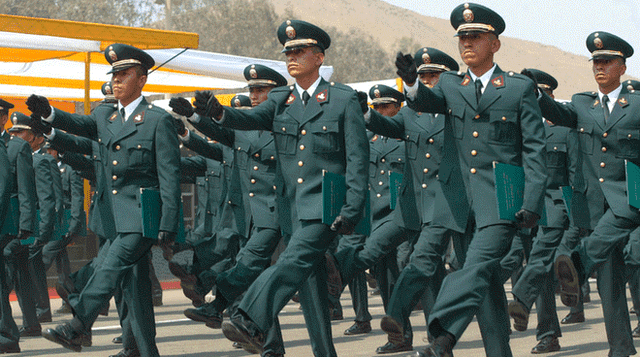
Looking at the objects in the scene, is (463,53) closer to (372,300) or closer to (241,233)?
(241,233)

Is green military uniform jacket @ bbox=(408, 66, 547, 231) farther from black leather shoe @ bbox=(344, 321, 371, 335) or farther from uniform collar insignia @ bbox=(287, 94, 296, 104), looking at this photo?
black leather shoe @ bbox=(344, 321, 371, 335)

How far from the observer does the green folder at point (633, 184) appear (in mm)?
7270

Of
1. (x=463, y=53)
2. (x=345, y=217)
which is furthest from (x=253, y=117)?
(x=463, y=53)

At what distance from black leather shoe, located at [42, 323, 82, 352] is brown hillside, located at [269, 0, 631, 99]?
5370 inches

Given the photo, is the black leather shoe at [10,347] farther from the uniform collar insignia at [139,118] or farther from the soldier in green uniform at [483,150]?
the soldier in green uniform at [483,150]

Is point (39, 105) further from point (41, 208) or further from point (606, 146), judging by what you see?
point (606, 146)

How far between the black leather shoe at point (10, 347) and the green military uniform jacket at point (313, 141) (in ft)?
9.40

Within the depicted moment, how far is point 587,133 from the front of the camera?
25.0 feet

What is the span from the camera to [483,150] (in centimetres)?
629

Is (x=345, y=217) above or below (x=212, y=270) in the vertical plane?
above

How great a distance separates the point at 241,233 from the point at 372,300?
4.58 m

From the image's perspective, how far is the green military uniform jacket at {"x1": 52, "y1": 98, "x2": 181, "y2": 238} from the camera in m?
7.02

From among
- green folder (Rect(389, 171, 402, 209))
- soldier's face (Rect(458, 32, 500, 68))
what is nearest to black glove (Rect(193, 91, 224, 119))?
soldier's face (Rect(458, 32, 500, 68))

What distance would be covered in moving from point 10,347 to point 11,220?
101 centimetres
